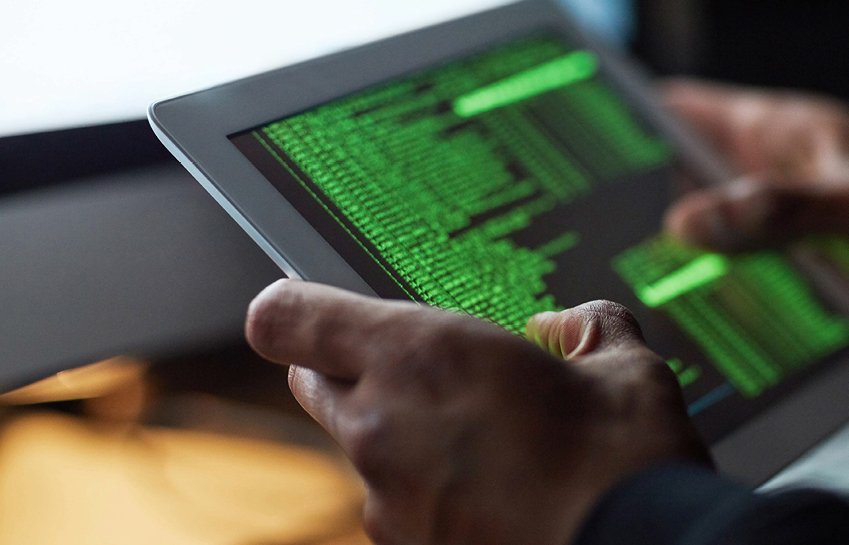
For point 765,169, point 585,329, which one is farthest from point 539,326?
point 765,169

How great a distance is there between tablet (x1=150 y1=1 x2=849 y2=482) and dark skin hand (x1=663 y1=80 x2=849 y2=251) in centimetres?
2

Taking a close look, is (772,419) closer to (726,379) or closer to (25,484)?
(726,379)

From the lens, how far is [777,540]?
31cm

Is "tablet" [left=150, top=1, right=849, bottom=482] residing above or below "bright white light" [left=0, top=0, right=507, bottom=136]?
below

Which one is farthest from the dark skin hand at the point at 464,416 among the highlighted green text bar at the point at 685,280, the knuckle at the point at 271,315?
the highlighted green text bar at the point at 685,280

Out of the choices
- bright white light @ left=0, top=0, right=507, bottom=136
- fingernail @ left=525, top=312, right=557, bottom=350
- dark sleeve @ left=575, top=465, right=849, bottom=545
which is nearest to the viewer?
dark sleeve @ left=575, top=465, right=849, bottom=545

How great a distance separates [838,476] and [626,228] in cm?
19

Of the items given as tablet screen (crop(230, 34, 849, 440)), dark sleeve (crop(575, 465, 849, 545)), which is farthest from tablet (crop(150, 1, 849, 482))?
dark sleeve (crop(575, 465, 849, 545))

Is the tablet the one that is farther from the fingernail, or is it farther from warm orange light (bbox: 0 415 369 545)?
warm orange light (bbox: 0 415 369 545)

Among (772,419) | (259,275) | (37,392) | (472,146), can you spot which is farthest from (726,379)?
(37,392)

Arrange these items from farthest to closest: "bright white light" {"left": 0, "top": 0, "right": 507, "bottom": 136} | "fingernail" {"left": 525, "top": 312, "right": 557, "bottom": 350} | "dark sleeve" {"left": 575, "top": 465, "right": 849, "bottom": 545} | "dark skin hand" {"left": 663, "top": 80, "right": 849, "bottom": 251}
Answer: "dark skin hand" {"left": 663, "top": 80, "right": 849, "bottom": 251}
"bright white light" {"left": 0, "top": 0, "right": 507, "bottom": 136}
"fingernail" {"left": 525, "top": 312, "right": 557, "bottom": 350}
"dark sleeve" {"left": 575, "top": 465, "right": 849, "bottom": 545}

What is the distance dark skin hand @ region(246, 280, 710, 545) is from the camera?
0.33m

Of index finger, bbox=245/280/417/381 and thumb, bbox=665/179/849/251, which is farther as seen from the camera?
thumb, bbox=665/179/849/251

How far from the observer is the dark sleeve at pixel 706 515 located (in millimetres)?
309
